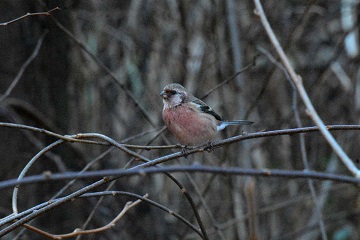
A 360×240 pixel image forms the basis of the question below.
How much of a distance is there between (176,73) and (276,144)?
1737 mm

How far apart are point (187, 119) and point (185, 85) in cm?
201

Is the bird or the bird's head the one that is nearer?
the bird

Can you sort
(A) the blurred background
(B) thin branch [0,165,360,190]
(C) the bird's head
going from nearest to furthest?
(B) thin branch [0,165,360,190] → (C) the bird's head → (A) the blurred background

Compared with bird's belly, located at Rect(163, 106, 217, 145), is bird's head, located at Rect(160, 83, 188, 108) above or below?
above

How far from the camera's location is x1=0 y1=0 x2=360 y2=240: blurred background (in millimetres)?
5625

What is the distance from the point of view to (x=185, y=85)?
659 cm

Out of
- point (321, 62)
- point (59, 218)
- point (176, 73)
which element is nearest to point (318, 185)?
point (321, 62)

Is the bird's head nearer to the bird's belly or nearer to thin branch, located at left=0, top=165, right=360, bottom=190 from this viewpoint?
the bird's belly

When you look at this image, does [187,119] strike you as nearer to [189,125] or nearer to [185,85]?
[189,125]

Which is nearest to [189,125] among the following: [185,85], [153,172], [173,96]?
[173,96]

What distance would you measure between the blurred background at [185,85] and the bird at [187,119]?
507 mm

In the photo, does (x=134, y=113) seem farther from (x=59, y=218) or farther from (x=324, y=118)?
(x=324, y=118)

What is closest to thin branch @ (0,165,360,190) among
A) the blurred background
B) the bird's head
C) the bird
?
the bird

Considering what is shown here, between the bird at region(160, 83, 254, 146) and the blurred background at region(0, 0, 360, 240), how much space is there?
0.51 meters
